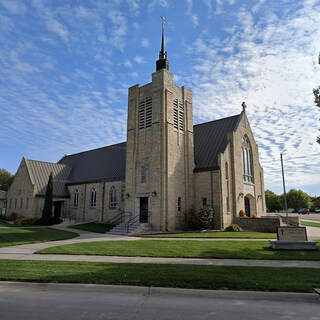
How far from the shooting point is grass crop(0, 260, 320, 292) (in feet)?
21.8

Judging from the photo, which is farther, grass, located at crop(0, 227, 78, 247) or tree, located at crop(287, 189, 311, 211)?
tree, located at crop(287, 189, 311, 211)

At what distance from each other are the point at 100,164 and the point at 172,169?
15.8 meters

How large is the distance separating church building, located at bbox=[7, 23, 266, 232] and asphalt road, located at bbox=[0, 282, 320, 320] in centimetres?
1630

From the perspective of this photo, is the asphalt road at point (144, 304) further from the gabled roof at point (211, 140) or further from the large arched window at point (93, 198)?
the large arched window at point (93, 198)

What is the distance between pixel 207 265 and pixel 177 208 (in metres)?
15.6

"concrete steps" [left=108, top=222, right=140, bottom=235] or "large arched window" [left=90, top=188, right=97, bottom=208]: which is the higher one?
"large arched window" [left=90, top=188, right=97, bottom=208]

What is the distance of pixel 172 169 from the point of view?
24.4 metres

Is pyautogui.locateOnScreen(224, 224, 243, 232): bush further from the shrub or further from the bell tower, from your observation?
the shrub

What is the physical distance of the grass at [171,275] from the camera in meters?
6.65

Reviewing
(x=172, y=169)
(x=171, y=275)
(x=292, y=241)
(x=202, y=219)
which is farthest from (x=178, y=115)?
(x=171, y=275)

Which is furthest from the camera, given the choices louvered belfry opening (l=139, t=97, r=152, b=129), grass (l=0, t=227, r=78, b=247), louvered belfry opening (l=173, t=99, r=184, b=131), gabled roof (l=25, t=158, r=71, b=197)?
gabled roof (l=25, t=158, r=71, b=197)

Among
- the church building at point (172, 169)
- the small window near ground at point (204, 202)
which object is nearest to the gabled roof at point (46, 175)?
the church building at point (172, 169)

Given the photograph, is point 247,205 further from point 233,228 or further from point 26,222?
point 26,222

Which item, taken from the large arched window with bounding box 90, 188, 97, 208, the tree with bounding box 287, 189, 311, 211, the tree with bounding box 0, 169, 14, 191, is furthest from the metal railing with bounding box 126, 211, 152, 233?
the tree with bounding box 287, 189, 311, 211
